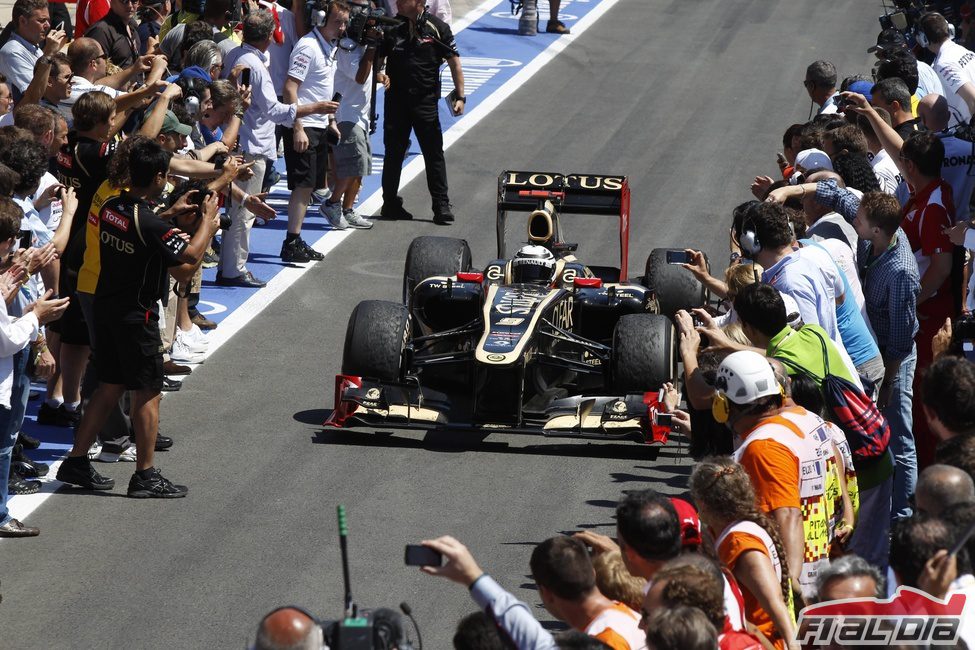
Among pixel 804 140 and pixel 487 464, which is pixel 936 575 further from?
pixel 804 140

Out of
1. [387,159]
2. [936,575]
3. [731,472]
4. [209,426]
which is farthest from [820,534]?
[387,159]

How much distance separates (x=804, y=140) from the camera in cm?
1175

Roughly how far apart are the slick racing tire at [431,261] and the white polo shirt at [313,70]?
9.88 ft

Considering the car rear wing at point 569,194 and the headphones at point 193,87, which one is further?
the headphones at point 193,87

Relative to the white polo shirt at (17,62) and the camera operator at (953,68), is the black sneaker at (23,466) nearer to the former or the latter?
the white polo shirt at (17,62)

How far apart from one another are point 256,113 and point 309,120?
0.75 m

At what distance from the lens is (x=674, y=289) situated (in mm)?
12141

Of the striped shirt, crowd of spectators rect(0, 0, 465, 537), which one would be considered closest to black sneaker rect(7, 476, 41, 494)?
crowd of spectators rect(0, 0, 465, 537)

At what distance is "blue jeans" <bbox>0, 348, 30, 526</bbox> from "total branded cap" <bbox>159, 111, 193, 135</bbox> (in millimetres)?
3342

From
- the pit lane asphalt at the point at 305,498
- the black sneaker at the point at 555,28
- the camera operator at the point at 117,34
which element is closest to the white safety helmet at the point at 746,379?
the pit lane asphalt at the point at 305,498

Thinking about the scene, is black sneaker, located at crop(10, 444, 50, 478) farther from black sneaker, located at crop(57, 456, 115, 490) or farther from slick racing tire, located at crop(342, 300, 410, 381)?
slick racing tire, located at crop(342, 300, 410, 381)

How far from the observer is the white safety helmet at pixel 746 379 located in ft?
21.8

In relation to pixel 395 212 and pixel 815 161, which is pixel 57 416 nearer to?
pixel 815 161

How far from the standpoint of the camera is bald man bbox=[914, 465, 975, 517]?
18.7 ft
